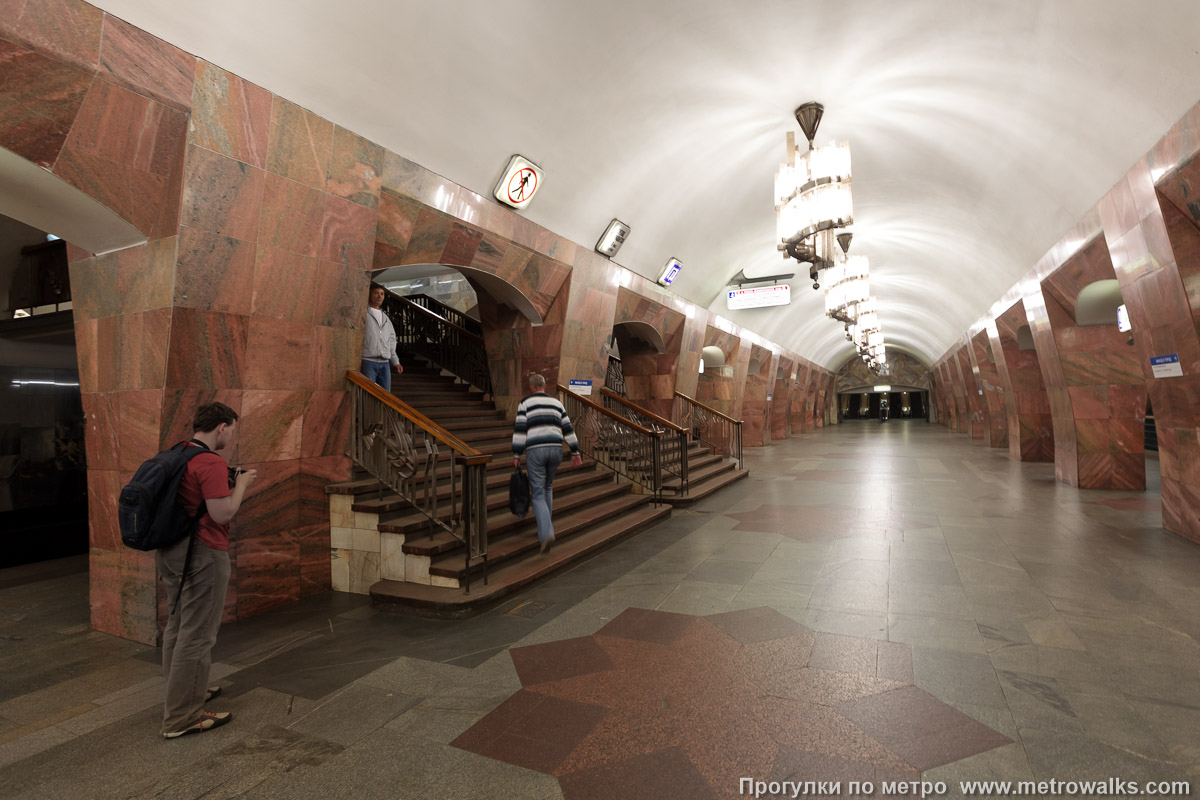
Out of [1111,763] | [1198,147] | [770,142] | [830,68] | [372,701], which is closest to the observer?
[1111,763]

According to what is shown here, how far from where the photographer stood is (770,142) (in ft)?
25.4

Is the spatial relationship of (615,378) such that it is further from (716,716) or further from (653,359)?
(716,716)

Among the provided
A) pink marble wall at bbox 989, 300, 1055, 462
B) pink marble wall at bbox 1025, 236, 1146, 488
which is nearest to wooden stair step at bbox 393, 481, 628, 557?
pink marble wall at bbox 1025, 236, 1146, 488

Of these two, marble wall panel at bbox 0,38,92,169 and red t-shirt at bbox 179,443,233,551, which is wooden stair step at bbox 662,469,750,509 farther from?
marble wall panel at bbox 0,38,92,169

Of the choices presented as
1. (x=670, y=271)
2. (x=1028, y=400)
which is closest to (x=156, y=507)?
(x=670, y=271)

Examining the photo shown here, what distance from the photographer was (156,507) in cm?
239

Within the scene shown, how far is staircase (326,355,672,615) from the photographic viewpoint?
13.6 ft

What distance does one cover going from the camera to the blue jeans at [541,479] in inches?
194

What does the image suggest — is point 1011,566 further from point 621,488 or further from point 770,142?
point 770,142

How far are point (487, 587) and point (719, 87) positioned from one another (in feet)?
18.3

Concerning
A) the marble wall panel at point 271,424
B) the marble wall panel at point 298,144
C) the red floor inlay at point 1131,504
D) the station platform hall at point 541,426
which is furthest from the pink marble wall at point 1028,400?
the marble wall panel at point 271,424

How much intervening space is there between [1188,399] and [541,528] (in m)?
5.99

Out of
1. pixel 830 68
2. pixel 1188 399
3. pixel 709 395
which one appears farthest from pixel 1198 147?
pixel 709 395

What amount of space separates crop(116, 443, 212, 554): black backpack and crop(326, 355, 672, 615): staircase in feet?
6.00
